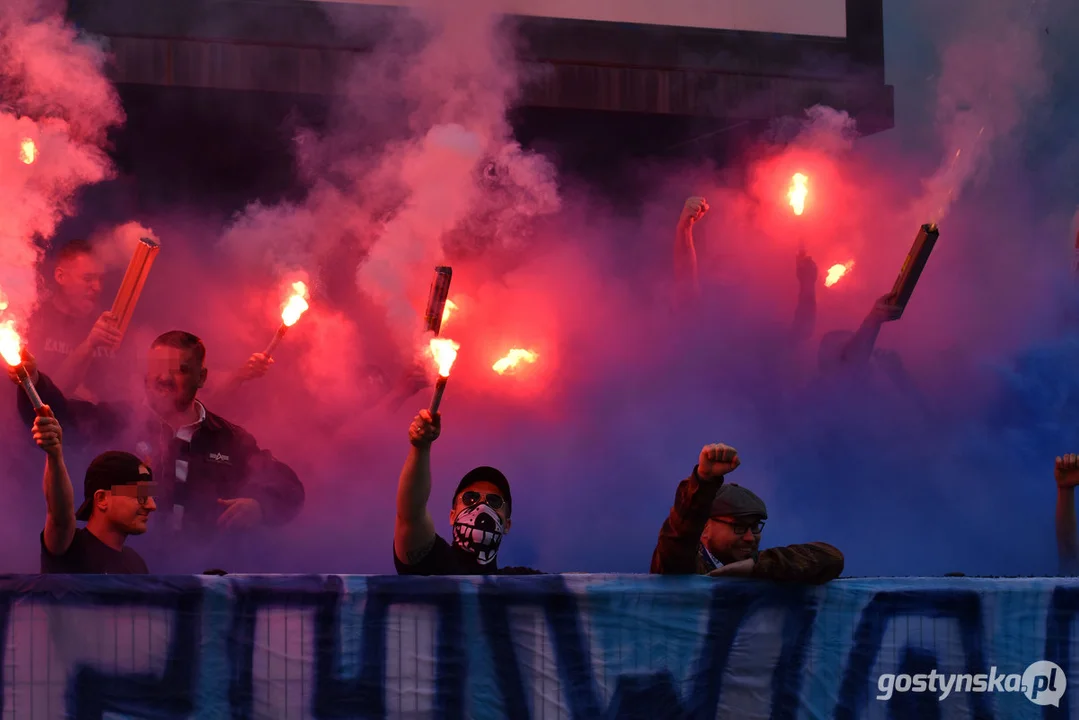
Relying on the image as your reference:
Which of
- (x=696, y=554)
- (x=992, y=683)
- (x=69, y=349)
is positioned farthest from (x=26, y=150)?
(x=992, y=683)

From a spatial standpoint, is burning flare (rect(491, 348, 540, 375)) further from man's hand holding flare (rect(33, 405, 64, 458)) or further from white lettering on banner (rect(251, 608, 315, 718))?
white lettering on banner (rect(251, 608, 315, 718))

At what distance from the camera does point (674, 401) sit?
302 inches

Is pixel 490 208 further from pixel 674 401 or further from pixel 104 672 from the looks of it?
Result: pixel 104 672

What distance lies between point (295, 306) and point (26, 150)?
1556 mm

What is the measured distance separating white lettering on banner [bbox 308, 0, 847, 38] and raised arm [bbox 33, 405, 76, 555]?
12.5 feet

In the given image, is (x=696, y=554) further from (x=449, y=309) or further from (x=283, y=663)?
(x=449, y=309)

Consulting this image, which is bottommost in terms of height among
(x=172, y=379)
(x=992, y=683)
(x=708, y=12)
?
(x=992, y=683)

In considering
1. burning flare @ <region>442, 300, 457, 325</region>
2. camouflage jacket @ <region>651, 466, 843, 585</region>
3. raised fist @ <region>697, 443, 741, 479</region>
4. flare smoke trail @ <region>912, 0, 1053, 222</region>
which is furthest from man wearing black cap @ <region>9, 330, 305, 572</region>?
flare smoke trail @ <region>912, 0, 1053, 222</region>

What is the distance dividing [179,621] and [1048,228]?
639cm

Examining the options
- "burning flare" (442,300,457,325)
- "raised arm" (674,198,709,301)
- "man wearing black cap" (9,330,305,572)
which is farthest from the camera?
"raised arm" (674,198,709,301)

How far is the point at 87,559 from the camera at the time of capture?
439 cm

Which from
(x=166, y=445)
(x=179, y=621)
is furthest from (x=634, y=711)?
(x=166, y=445)

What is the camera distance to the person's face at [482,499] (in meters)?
4.41

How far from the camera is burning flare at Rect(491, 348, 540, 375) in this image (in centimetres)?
741
